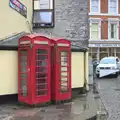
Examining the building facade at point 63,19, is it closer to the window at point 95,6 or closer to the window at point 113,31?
the window at point 95,6

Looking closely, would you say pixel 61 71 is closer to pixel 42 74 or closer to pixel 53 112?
pixel 42 74

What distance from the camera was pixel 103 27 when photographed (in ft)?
130

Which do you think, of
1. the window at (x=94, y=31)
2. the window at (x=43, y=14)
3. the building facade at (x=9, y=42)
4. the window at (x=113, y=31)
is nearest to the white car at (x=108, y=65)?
the window at (x=43, y=14)

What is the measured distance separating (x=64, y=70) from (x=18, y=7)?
12.8 feet

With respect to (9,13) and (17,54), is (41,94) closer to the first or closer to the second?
(17,54)

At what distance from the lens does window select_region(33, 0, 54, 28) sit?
17812 millimetres

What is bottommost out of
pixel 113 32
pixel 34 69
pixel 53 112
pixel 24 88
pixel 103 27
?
pixel 53 112

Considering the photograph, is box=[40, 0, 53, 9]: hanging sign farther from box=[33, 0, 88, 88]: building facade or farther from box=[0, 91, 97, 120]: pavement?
box=[0, 91, 97, 120]: pavement

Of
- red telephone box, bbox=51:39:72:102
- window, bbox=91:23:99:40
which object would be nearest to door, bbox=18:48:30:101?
red telephone box, bbox=51:39:72:102

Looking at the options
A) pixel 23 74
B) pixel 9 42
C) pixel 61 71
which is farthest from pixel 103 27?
pixel 23 74

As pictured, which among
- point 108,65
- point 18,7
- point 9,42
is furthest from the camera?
point 108,65

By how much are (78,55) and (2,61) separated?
3.74 metres

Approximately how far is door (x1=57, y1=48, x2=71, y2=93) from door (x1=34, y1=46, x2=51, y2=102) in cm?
57

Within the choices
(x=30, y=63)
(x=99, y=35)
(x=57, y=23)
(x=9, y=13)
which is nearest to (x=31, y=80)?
(x=30, y=63)
